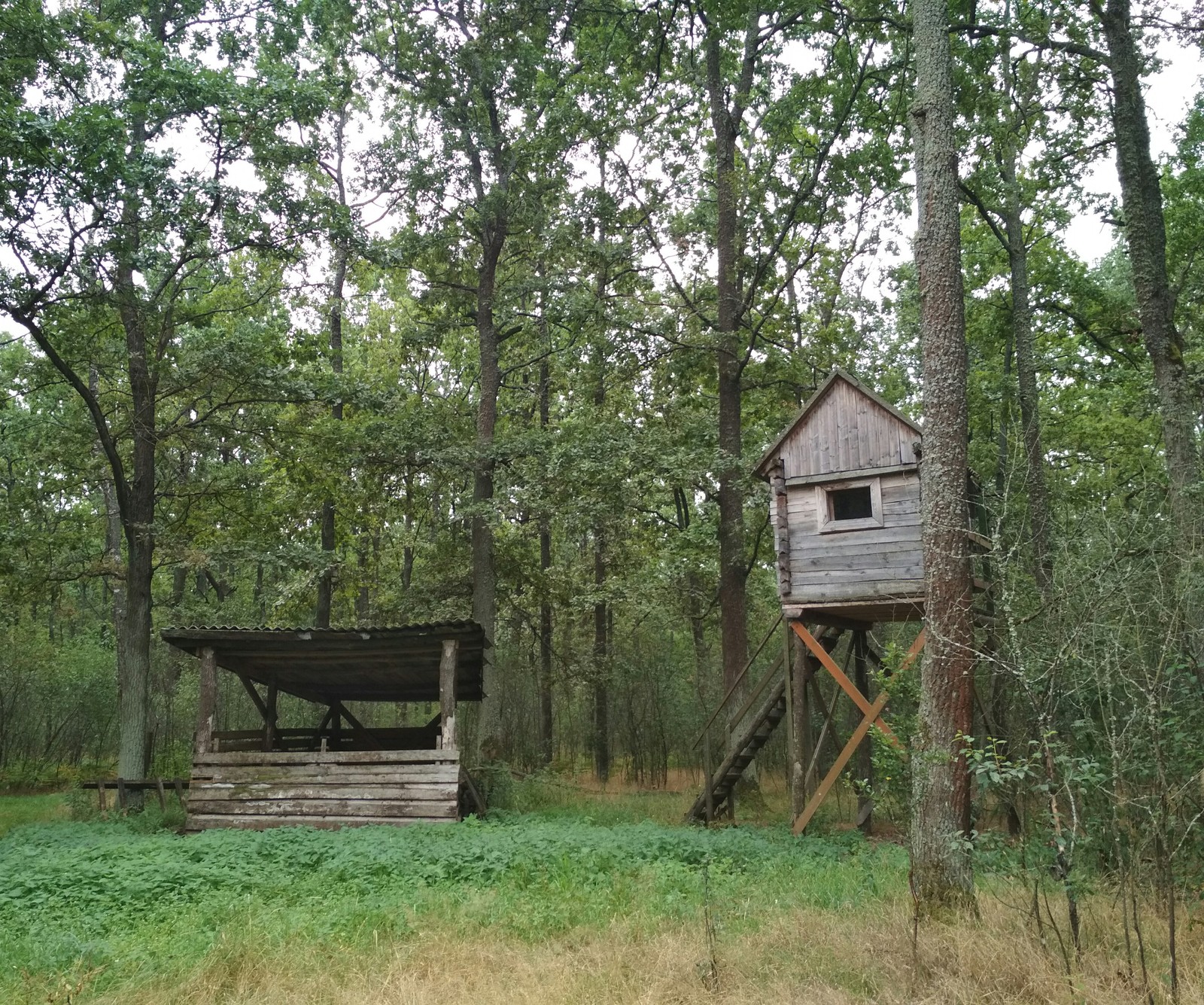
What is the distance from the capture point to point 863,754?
1683 cm

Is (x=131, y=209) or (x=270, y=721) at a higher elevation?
(x=131, y=209)

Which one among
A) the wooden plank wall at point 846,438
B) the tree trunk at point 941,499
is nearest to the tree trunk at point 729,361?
the wooden plank wall at point 846,438

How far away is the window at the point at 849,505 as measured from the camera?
43.2 feet

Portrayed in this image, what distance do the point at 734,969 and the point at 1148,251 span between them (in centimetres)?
942

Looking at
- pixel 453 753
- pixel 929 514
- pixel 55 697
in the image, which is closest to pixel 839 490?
pixel 929 514

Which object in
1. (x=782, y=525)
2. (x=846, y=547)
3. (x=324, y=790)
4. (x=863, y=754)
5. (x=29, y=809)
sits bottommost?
(x=29, y=809)

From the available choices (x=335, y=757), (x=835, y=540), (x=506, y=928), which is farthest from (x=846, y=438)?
(x=335, y=757)

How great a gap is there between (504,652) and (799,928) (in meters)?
22.9

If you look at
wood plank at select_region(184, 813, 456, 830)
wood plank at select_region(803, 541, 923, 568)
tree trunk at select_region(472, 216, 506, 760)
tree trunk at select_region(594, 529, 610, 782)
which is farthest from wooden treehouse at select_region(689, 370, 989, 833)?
tree trunk at select_region(594, 529, 610, 782)

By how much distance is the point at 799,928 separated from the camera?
273 inches

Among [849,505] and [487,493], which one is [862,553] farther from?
[487,493]

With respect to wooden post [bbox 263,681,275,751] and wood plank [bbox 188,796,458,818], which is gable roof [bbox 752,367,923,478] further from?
wooden post [bbox 263,681,275,751]

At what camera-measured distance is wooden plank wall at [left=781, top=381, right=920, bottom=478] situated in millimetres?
13102

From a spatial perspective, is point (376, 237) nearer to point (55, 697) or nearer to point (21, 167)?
point (21, 167)
